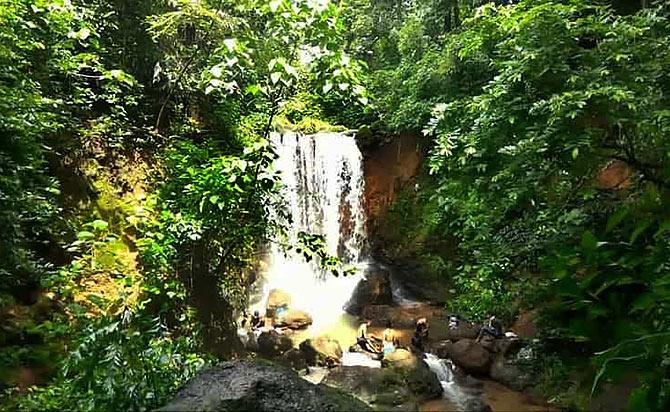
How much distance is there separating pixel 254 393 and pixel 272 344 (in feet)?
17.5

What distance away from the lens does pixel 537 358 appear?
4.54 meters

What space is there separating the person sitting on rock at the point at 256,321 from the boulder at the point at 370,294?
2013 millimetres

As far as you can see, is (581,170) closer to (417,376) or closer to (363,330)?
(417,376)

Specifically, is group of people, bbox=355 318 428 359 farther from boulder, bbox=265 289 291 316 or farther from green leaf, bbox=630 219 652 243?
green leaf, bbox=630 219 652 243

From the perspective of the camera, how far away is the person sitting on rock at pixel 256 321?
757 centimetres

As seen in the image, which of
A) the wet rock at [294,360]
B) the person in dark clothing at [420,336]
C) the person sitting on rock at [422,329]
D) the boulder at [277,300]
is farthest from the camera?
the boulder at [277,300]

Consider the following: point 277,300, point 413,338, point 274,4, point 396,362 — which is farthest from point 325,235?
point 274,4

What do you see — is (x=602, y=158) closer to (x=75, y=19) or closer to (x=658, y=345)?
(x=658, y=345)

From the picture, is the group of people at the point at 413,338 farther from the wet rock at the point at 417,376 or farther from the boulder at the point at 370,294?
the boulder at the point at 370,294

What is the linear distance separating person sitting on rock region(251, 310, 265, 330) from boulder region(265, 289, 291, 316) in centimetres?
49

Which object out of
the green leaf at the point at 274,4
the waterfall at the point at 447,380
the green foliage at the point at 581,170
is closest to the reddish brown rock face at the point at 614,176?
the green foliage at the point at 581,170

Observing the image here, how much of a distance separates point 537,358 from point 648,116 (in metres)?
A: 2.66

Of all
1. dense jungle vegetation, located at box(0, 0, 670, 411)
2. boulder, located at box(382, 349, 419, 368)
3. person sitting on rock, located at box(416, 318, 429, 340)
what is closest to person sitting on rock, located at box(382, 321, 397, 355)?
boulder, located at box(382, 349, 419, 368)

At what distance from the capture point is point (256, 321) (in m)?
7.68
